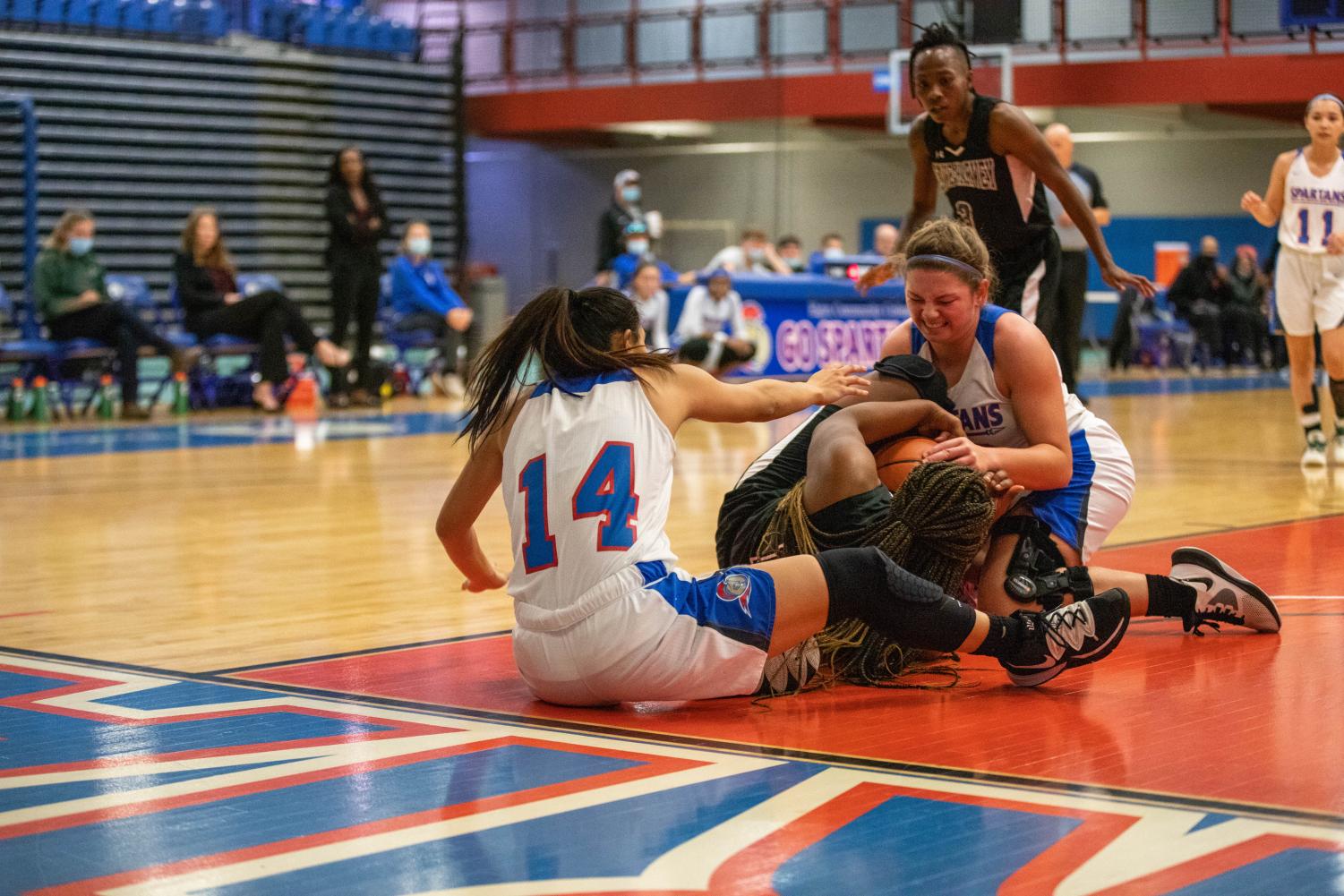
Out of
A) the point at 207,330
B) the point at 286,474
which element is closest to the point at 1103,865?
the point at 286,474

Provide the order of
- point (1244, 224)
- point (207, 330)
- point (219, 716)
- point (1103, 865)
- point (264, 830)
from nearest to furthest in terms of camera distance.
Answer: point (1103, 865) < point (264, 830) < point (219, 716) < point (207, 330) < point (1244, 224)

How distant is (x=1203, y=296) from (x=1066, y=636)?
18.9 metres

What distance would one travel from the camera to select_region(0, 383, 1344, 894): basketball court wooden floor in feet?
8.09

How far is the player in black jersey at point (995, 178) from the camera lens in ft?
17.5

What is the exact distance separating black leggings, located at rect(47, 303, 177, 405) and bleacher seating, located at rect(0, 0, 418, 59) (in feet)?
21.5

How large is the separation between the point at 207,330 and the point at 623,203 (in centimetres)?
538

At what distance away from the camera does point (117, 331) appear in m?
12.6

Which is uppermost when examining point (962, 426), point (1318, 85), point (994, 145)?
point (1318, 85)

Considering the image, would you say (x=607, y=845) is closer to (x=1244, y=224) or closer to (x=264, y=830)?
(x=264, y=830)

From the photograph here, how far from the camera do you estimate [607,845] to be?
2.57 m

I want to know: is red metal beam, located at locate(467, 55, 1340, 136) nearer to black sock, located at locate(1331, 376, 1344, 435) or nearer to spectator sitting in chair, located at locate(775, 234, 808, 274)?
spectator sitting in chair, located at locate(775, 234, 808, 274)

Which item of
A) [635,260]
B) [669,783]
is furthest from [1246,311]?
[669,783]

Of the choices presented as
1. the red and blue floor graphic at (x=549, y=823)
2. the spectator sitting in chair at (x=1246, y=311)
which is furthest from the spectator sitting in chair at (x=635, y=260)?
the red and blue floor graphic at (x=549, y=823)

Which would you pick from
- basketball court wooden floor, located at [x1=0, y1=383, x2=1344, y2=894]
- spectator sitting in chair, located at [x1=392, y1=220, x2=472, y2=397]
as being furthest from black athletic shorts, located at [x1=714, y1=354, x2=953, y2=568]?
spectator sitting in chair, located at [x1=392, y1=220, x2=472, y2=397]
